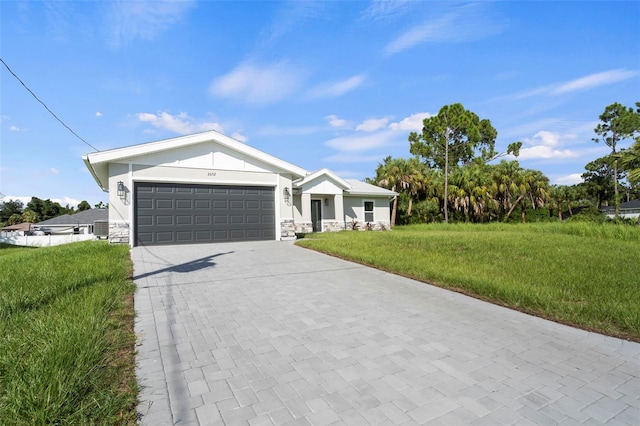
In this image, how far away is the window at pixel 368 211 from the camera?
2216 cm

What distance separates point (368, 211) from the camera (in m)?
22.3

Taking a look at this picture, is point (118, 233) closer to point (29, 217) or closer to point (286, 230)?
point (286, 230)

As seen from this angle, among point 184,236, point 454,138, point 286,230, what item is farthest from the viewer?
point 454,138

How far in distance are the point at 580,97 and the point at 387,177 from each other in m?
13.6

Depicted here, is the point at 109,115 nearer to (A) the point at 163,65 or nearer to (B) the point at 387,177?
(A) the point at 163,65

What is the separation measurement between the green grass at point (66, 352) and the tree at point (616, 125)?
45666mm

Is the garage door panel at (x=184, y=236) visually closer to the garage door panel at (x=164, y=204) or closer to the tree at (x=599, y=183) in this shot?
the garage door panel at (x=164, y=204)

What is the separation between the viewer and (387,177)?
25156 mm

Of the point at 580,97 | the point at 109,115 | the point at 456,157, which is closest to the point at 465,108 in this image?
the point at 456,157

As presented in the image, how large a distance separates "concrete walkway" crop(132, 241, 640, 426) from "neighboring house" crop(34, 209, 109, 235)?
3870 cm

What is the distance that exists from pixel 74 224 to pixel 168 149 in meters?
34.8

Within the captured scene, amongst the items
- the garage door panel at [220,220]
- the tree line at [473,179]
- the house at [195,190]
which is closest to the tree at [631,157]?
the tree line at [473,179]

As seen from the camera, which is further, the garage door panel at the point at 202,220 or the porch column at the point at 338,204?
the porch column at the point at 338,204

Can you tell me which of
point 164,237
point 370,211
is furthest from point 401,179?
point 164,237
